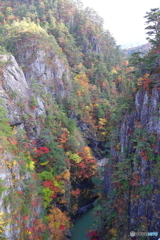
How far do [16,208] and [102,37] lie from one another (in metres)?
40.8

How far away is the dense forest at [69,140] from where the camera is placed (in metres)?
13.2

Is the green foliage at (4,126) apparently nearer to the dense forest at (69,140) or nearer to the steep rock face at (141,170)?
the dense forest at (69,140)

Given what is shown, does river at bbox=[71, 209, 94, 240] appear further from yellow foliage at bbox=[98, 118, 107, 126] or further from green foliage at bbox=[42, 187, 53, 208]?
yellow foliage at bbox=[98, 118, 107, 126]

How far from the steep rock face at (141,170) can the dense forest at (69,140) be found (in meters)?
0.07

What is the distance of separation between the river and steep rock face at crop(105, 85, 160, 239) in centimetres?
524

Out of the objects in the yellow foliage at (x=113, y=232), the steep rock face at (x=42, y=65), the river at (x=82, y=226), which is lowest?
the river at (x=82, y=226)

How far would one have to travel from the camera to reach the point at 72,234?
60.4 ft

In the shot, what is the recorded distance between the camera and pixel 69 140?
22188mm

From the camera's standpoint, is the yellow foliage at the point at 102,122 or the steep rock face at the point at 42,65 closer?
the steep rock face at the point at 42,65

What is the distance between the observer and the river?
711 inches

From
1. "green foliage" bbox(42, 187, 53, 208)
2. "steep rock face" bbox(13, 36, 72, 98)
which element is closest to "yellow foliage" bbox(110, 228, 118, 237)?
"green foliage" bbox(42, 187, 53, 208)

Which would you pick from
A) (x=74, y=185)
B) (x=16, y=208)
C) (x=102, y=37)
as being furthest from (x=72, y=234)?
(x=102, y=37)

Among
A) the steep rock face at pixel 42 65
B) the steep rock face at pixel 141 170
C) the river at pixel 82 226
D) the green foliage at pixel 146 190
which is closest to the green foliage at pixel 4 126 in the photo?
the steep rock face at pixel 141 170

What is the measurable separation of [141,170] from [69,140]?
10.3m
